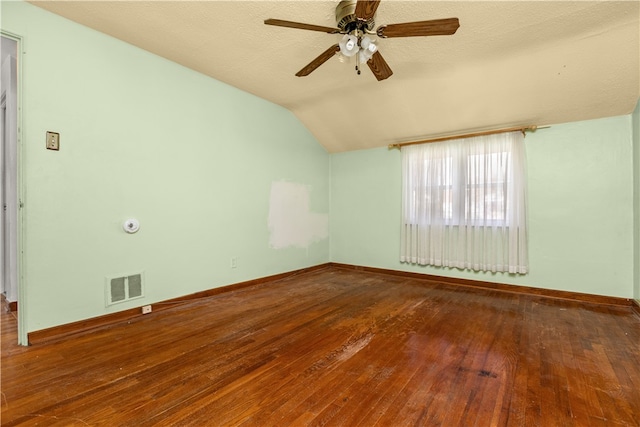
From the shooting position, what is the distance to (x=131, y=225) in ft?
9.02

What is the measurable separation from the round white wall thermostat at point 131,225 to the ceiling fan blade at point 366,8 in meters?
2.68

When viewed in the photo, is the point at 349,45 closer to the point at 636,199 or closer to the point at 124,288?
the point at 124,288

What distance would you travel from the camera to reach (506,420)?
1.38m

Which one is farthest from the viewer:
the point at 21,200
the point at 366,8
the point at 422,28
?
the point at 21,200

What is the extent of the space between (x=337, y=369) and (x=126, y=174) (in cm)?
263

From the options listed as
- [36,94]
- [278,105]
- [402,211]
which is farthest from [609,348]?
[36,94]

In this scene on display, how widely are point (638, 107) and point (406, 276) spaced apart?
3260 mm

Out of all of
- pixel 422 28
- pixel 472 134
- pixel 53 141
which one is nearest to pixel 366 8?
pixel 422 28

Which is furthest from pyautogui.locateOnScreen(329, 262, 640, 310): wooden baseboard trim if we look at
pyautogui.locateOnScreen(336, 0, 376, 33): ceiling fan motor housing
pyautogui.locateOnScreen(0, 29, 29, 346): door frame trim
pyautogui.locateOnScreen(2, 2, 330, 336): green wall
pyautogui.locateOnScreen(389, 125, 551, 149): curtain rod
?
pyautogui.locateOnScreen(0, 29, 29, 346): door frame trim

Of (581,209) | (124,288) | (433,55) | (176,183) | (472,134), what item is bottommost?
(124,288)

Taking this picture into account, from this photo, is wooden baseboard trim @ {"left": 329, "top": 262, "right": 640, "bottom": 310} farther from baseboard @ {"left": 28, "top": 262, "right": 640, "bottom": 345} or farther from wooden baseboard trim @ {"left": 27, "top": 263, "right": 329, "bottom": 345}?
wooden baseboard trim @ {"left": 27, "top": 263, "right": 329, "bottom": 345}

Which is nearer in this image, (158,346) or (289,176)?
(158,346)

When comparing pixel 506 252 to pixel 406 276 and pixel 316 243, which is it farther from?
pixel 316 243

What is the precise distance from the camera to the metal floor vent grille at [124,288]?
2606 millimetres
